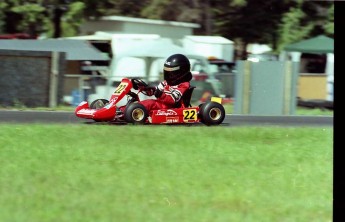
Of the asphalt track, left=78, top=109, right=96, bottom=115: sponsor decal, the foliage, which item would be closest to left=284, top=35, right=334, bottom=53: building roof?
the foliage

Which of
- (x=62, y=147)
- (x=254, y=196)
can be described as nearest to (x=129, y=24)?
(x=62, y=147)

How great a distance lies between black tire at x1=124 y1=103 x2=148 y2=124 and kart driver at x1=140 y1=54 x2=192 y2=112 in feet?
0.79

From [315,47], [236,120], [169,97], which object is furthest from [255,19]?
[169,97]

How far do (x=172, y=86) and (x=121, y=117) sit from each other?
3.75 ft

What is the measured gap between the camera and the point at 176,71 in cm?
1482

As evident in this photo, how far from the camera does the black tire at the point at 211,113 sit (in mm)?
14898

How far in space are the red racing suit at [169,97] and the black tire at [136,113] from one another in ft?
0.92

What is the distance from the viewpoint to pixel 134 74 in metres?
27.5

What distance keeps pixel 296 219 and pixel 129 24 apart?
103 ft

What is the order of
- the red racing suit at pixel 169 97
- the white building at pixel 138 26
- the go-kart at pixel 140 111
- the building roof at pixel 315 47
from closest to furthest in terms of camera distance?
the go-kart at pixel 140 111 < the red racing suit at pixel 169 97 < the building roof at pixel 315 47 < the white building at pixel 138 26

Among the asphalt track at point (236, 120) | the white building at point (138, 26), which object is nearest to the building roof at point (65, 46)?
the white building at point (138, 26)

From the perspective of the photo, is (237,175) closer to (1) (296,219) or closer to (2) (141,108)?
(1) (296,219)

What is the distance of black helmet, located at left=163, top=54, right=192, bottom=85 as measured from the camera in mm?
14766

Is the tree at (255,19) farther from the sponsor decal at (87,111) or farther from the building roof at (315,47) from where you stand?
the sponsor decal at (87,111)
